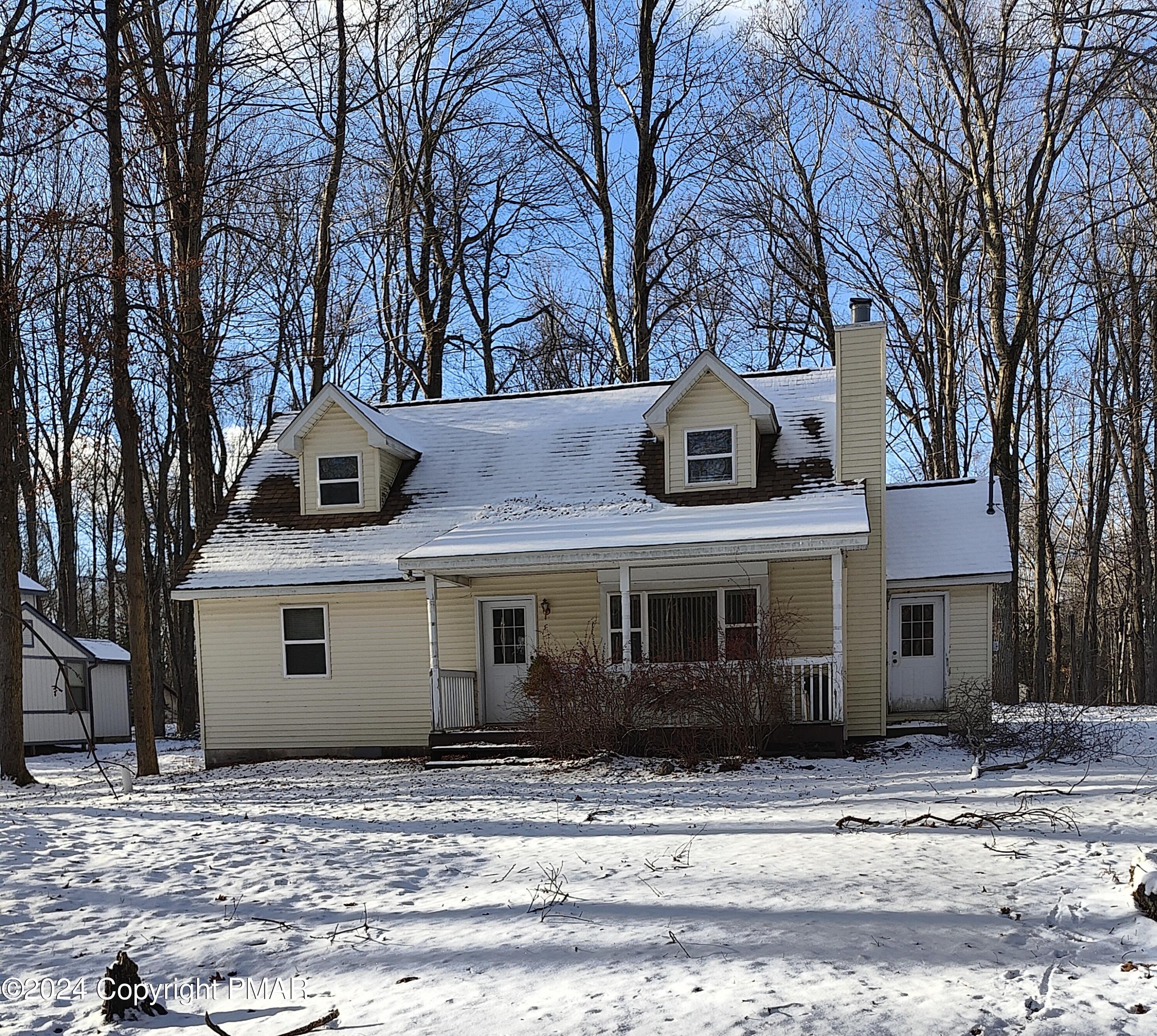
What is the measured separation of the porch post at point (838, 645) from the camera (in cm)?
1370

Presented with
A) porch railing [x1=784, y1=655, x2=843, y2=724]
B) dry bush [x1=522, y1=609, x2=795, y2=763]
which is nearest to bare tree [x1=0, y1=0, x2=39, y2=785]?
dry bush [x1=522, y1=609, x2=795, y2=763]

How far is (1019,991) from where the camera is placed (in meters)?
4.77

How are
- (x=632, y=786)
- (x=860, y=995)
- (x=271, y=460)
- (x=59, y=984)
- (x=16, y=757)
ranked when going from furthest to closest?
(x=271, y=460)
(x=16, y=757)
(x=632, y=786)
(x=59, y=984)
(x=860, y=995)

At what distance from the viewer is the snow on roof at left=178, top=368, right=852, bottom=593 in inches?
611

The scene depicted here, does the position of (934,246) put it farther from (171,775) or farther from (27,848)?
(27,848)

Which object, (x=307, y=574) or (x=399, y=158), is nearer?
(x=307, y=574)

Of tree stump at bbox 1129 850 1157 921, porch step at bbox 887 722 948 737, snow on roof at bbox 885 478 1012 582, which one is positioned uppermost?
snow on roof at bbox 885 478 1012 582

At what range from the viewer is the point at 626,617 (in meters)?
14.3

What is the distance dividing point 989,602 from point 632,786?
786cm

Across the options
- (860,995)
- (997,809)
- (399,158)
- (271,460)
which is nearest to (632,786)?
(997,809)

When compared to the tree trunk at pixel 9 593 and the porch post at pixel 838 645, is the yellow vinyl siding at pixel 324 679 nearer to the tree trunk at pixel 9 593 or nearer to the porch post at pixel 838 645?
the tree trunk at pixel 9 593

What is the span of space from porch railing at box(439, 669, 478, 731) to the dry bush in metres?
1.71

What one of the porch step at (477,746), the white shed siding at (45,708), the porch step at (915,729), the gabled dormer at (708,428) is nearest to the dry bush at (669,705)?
the porch step at (477,746)

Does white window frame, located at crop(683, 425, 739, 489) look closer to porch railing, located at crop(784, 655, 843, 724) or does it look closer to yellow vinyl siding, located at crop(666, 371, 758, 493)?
yellow vinyl siding, located at crop(666, 371, 758, 493)
